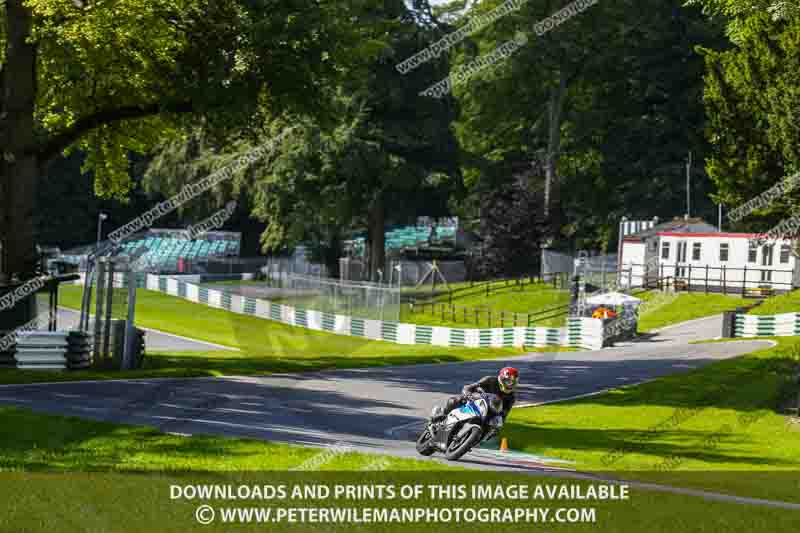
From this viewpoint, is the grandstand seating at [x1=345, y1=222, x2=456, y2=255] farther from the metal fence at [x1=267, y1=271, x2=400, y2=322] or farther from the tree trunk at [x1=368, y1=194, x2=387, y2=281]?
the metal fence at [x1=267, y1=271, x2=400, y2=322]

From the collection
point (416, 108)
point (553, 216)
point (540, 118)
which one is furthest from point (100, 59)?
point (540, 118)

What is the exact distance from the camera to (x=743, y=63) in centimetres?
3781

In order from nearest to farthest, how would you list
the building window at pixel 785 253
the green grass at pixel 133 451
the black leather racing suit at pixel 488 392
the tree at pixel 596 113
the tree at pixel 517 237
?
1. the green grass at pixel 133 451
2. the black leather racing suit at pixel 488 392
3. the building window at pixel 785 253
4. the tree at pixel 517 237
5. the tree at pixel 596 113

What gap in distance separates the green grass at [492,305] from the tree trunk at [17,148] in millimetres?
26382

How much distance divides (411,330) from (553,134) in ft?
100

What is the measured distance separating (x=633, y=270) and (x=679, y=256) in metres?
3.66

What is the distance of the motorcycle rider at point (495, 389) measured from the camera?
15461 millimetres

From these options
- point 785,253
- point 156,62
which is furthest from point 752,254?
Result: point 156,62

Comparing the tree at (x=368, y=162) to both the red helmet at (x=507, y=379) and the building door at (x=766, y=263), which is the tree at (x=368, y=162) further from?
the red helmet at (x=507, y=379)

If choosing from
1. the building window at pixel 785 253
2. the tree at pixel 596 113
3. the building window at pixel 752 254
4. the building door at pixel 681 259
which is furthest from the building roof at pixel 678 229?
the tree at pixel 596 113

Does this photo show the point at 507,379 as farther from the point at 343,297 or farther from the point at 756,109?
the point at 343,297

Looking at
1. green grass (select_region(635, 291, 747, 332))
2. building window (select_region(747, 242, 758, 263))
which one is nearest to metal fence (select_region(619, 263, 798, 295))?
building window (select_region(747, 242, 758, 263))

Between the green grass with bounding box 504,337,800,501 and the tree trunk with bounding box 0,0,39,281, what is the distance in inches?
580

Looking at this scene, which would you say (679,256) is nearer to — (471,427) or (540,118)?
(540,118)
